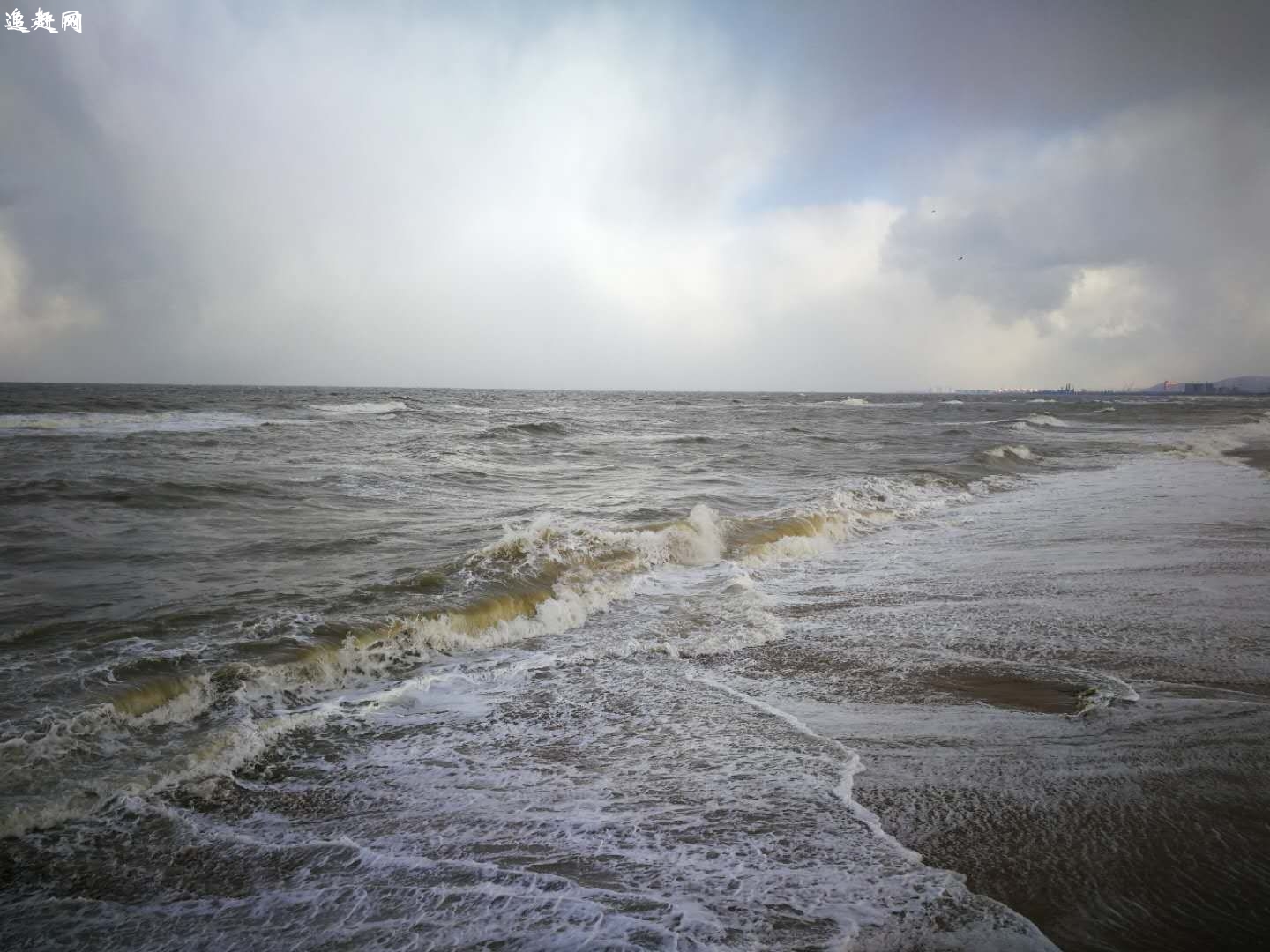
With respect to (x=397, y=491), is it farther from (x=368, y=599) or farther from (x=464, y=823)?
(x=464, y=823)

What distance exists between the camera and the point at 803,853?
2.59m

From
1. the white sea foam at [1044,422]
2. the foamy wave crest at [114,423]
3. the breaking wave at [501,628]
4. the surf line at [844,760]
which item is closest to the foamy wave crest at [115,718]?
the breaking wave at [501,628]

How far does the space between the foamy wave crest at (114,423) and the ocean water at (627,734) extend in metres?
16.0

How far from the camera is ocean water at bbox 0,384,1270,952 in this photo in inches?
91.7

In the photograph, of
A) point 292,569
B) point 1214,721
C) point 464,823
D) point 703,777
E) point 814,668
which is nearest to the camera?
point 464,823

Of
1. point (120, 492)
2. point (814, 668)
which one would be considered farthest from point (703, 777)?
point (120, 492)

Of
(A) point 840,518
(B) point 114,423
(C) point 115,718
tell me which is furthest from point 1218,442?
(B) point 114,423

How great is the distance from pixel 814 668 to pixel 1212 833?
2.30 m

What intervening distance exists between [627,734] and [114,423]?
30204 mm

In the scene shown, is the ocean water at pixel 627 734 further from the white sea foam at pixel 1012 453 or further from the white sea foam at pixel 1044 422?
the white sea foam at pixel 1044 422

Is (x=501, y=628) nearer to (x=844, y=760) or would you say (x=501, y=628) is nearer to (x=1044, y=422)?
(x=844, y=760)

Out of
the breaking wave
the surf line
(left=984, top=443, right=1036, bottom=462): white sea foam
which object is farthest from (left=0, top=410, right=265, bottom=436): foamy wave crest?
(left=984, top=443, right=1036, bottom=462): white sea foam

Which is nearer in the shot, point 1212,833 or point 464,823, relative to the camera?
point 1212,833

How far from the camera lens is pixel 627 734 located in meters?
3.76
